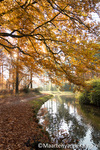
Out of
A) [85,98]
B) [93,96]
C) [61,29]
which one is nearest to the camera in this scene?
[61,29]

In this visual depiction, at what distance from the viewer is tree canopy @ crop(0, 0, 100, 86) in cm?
370

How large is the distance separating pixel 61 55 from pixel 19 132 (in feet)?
14.4

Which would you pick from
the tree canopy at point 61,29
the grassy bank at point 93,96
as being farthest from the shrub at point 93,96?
the tree canopy at point 61,29

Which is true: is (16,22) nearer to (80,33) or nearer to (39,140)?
(80,33)

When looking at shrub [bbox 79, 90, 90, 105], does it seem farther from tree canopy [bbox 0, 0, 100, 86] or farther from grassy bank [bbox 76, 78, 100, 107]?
tree canopy [bbox 0, 0, 100, 86]

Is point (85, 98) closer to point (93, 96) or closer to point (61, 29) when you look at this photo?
point (93, 96)

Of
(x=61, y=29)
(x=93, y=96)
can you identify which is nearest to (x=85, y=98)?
(x=93, y=96)

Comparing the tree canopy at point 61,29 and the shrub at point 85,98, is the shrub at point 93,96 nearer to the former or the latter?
the shrub at point 85,98

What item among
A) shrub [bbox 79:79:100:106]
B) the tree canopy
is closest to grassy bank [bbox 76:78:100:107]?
shrub [bbox 79:79:100:106]

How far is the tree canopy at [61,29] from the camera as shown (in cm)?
370

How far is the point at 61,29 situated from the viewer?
189 inches

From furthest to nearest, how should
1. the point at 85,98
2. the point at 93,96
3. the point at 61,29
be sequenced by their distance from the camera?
1. the point at 85,98
2. the point at 93,96
3. the point at 61,29

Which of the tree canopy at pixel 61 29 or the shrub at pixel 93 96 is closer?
the tree canopy at pixel 61 29

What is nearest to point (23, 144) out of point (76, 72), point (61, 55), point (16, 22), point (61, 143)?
point (61, 143)
